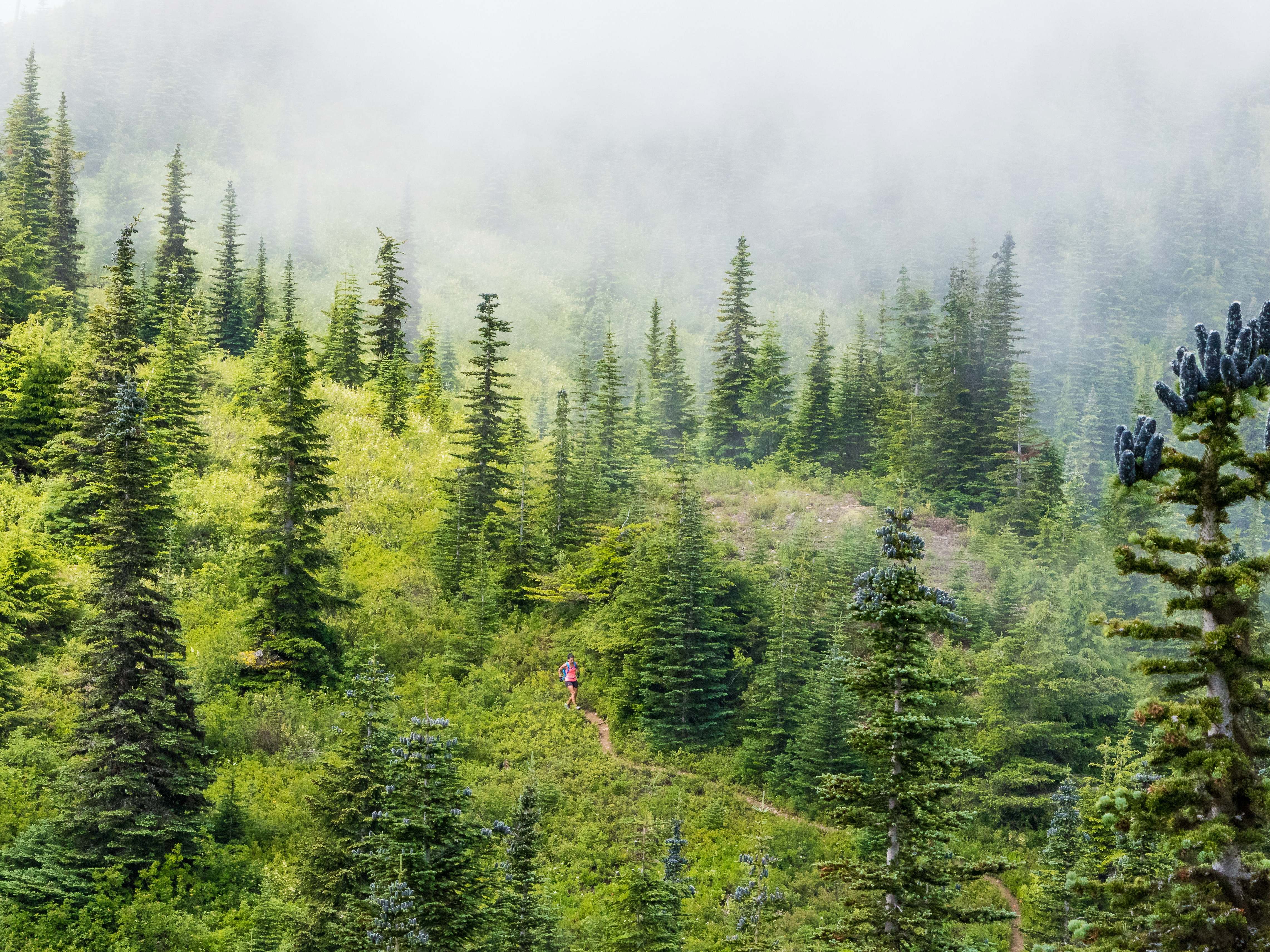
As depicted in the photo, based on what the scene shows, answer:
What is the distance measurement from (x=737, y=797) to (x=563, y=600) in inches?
409

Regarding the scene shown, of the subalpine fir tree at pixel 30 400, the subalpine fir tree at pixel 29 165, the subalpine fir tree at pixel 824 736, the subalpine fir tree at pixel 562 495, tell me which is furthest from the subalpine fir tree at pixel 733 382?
the subalpine fir tree at pixel 29 165

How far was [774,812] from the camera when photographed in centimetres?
2411

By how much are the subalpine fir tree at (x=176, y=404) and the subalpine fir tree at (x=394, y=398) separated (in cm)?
876

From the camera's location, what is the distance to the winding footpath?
21.5 meters

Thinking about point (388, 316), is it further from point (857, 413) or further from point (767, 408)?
point (857, 413)

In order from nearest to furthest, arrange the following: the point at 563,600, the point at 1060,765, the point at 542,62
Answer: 1. the point at 1060,765
2. the point at 563,600
3. the point at 542,62

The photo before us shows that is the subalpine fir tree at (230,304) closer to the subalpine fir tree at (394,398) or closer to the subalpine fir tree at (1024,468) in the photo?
the subalpine fir tree at (394,398)

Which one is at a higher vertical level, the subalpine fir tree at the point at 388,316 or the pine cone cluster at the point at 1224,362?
the subalpine fir tree at the point at 388,316

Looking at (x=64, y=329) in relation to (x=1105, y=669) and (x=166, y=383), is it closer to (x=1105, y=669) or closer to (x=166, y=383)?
(x=166, y=383)

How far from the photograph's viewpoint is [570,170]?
387 ft

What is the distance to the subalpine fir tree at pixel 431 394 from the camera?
44.8 m

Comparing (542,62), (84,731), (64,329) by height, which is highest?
(542,62)

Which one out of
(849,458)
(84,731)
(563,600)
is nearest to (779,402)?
(849,458)

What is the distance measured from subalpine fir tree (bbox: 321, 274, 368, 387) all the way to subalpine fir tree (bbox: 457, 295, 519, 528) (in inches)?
662
